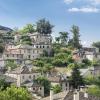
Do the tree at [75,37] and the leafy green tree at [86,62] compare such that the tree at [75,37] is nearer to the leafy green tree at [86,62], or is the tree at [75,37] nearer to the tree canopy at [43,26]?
the tree canopy at [43,26]

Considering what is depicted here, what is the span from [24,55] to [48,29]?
23.3m

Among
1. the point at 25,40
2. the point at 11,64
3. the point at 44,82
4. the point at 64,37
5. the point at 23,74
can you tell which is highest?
the point at 64,37

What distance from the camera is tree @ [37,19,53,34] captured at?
13423cm

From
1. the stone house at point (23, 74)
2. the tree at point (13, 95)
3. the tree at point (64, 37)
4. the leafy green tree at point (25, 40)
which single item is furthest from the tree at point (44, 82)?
the tree at point (64, 37)

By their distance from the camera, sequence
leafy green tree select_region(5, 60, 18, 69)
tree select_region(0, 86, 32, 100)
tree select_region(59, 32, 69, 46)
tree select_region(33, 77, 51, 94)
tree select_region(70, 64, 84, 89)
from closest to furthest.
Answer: tree select_region(0, 86, 32, 100), tree select_region(33, 77, 51, 94), tree select_region(70, 64, 84, 89), leafy green tree select_region(5, 60, 18, 69), tree select_region(59, 32, 69, 46)

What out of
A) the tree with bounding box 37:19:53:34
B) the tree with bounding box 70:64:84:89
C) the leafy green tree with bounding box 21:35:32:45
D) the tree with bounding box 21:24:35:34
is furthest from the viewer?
the tree with bounding box 21:24:35:34

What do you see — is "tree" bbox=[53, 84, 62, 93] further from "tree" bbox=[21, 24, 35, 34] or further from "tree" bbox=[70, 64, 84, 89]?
"tree" bbox=[21, 24, 35, 34]

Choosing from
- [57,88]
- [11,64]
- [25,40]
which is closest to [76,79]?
[57,88]

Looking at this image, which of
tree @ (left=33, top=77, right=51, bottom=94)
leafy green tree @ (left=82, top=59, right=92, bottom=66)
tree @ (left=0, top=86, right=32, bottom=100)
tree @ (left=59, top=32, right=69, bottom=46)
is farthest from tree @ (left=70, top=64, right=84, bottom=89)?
tree @ (left=59, top=32, right=69, bottom=46)

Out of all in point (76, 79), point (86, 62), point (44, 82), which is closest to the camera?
point (44, 82)

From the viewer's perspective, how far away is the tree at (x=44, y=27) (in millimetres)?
134225

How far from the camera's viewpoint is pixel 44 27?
441ft

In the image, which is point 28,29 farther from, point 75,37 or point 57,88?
point 57,88

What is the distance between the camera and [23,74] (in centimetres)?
9056
